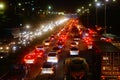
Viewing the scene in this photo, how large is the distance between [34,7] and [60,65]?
131 m

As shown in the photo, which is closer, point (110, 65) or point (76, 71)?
point (110, 65)

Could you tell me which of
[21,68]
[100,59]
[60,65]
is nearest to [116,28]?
[60,65]

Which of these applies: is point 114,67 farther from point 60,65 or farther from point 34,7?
point 34,7

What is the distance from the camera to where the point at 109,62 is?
26297 millimetres

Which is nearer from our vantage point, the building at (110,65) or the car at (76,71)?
the building at (110,65)

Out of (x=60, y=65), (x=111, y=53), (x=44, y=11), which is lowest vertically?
(x=60, y=65)

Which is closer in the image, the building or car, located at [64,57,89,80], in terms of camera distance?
the building

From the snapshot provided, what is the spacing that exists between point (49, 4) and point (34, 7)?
886 cm

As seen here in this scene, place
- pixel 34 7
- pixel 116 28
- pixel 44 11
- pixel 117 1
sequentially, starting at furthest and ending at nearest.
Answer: pixel 44 11 → pixel 34 7 → pixel 117 1 → pixel 116 28

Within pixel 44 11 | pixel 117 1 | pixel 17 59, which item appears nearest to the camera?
pixel 17 59

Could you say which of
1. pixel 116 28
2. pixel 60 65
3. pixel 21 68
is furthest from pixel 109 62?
pixel 116 28

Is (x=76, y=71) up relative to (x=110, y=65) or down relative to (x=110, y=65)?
down

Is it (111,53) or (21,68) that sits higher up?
(111,53)

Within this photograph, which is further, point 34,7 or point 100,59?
point 34,7
